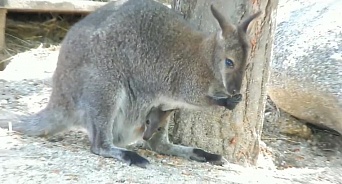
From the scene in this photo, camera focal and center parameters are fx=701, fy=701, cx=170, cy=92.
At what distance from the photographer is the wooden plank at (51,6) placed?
8680 millimetres

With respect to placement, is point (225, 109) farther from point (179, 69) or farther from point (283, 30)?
point (283, 30)

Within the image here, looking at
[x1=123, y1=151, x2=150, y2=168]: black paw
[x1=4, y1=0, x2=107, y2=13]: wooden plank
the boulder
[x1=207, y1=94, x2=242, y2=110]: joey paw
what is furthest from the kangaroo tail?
[x1=4, y1=0, x2=107, y2=13]: wooden plank

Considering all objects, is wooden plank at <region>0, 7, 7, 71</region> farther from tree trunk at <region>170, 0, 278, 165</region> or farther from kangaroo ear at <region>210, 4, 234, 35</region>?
kangaroo ear at <region>210, 4, 234, 35</region>

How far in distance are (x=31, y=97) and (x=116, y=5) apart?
1.62 meters

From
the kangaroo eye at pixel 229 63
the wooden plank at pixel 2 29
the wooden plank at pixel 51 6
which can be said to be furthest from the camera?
the wooden plank at pixel 51 6

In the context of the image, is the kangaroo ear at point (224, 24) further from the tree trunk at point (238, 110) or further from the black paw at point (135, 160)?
the black paw at point (135, 160)

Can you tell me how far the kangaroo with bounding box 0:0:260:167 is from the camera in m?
4.98

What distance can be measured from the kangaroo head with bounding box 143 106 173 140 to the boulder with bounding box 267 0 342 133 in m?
1.69

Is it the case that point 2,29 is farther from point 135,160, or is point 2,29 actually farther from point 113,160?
point 135,160

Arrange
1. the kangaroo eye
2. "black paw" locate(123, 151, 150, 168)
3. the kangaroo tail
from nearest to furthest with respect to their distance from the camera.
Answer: "black paw" locate(123, 151, 150, 168) → the kangaroo eye → the kangaroo tail

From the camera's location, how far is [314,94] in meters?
6.44

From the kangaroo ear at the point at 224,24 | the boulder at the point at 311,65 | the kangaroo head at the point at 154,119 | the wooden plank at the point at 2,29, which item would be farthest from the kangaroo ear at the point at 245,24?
the wooden plank at the point at 2,29

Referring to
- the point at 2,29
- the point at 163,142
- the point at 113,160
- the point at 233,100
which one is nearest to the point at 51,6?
the point at 2,29

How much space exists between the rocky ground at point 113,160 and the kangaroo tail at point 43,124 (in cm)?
8
